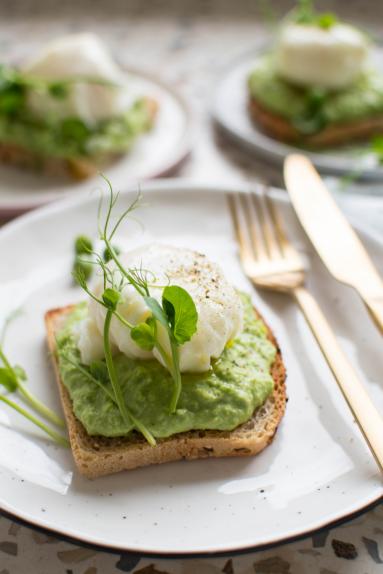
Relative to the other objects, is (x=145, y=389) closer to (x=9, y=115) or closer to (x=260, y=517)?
(x=260, y=517)

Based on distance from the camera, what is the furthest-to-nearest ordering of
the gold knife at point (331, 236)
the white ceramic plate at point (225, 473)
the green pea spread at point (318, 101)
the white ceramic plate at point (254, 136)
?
the green pea spread at point (318, 101), the white ceramic plate at point (254, 136), the gold knife at point (331, 236), the white ceramic plate at point (225, 473)

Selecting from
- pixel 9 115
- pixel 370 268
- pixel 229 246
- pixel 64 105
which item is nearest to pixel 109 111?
pixel 64 105

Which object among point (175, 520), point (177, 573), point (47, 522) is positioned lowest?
point (177, 573)

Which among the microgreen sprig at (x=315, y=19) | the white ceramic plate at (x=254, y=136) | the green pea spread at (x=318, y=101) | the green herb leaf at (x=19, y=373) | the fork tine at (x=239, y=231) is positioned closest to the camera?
the green herb leaf at (x=19, y=373)

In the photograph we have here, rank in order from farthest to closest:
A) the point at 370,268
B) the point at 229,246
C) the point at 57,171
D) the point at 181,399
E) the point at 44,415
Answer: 1. the point at 57,171
2. the point at 229,246
3. the point at 370,268
4. the point at 44,415
5. the point at 181,399

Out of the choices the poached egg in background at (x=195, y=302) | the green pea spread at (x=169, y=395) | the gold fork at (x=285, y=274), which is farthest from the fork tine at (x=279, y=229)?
the green pea spread at (x=169, y=395)

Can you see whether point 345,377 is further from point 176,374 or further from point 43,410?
point 43,410

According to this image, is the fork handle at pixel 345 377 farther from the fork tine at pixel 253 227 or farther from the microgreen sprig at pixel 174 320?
the microgreen sprig at pixel 174 320

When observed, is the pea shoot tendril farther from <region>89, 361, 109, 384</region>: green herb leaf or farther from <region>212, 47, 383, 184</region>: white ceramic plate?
<region>212, 47, 383, 184</region>: white ceramic plate
